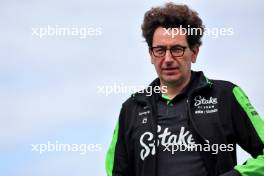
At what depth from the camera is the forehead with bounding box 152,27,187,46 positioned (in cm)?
546

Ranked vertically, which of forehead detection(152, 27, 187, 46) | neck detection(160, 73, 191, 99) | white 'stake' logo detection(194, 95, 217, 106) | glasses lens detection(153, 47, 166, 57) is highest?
forehead detection(152, 27, 187, 46)

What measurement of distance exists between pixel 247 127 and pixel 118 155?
127 cm

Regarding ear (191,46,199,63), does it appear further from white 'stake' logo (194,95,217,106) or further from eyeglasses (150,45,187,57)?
Result: white 'stake' logo (194,95,217,106)

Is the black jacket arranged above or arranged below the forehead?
below

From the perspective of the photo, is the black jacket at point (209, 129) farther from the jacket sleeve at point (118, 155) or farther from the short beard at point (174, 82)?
the short beard at point (174, 82)

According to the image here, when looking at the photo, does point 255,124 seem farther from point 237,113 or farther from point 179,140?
point 179,140

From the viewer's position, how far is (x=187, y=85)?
5.59 m

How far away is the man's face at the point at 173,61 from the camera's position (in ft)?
17.7

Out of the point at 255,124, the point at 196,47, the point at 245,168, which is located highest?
the point at 196,47

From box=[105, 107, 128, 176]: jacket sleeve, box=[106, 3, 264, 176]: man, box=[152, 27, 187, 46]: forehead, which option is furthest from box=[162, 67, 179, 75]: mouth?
box=[105, 107, 128, 176]: jacket sleeve

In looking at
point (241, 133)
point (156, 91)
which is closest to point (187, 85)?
point (156, 91)

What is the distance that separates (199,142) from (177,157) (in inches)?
10.0

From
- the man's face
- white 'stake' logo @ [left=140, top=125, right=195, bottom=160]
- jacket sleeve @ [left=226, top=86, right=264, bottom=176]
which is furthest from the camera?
the man's face

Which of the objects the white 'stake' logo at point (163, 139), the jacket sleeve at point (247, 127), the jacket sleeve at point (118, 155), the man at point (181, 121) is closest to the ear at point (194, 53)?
the man at point (181, 121)
